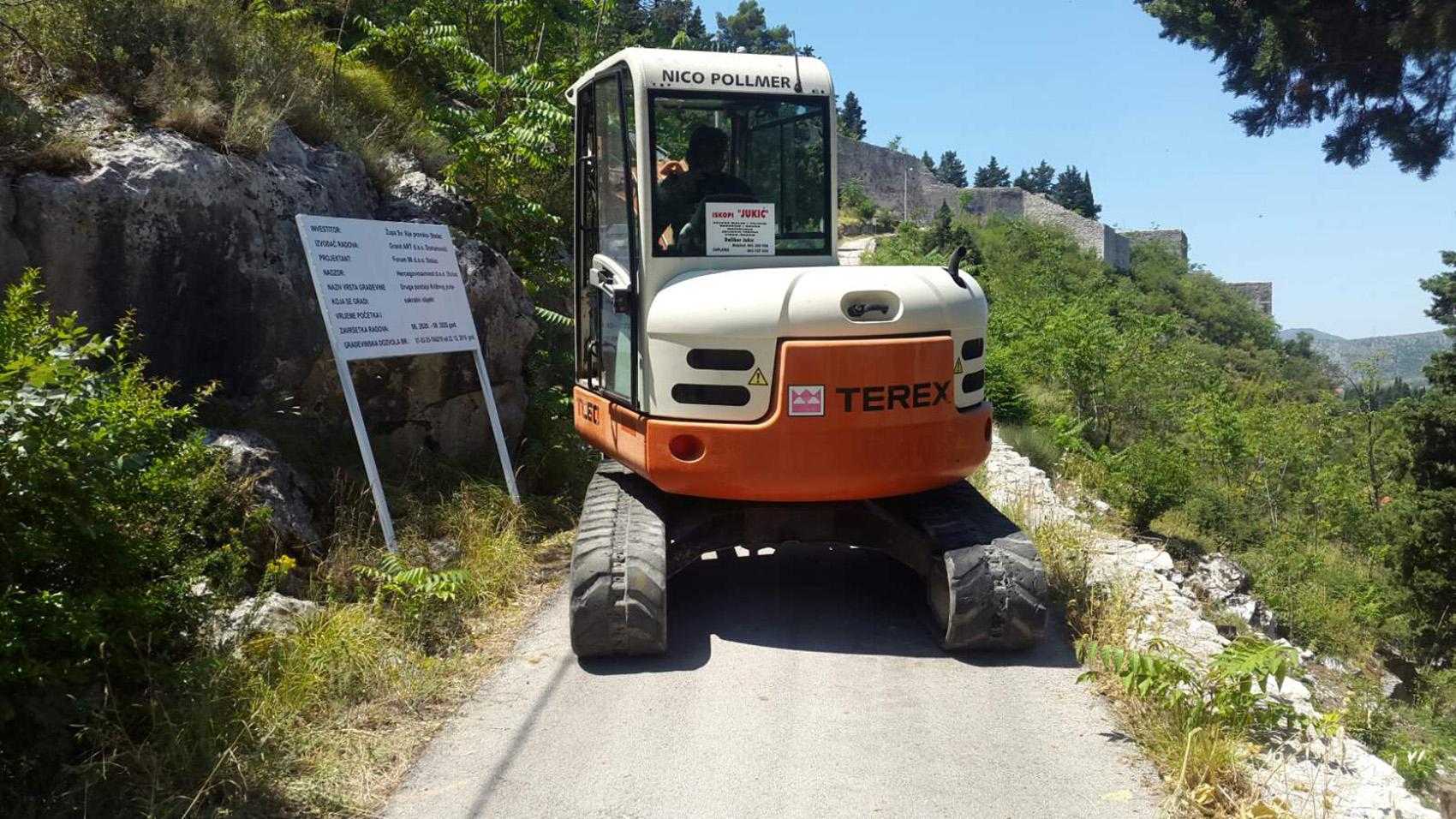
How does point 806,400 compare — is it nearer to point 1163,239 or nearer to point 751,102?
point 751,102

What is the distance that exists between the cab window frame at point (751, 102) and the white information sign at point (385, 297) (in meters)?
2.17

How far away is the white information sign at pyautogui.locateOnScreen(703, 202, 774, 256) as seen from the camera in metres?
5.95

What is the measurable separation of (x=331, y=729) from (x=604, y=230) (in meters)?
3.25

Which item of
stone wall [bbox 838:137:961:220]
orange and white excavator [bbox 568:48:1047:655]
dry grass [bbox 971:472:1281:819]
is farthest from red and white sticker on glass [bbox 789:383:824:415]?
stone wall [bbox 838:137:961:220]

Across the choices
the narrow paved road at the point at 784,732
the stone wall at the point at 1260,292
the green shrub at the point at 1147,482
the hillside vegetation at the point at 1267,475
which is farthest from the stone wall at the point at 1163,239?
the narrow paved road at the point at 784,732

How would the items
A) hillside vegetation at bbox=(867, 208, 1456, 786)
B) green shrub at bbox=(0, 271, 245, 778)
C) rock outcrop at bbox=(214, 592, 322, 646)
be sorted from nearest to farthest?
green shrub at bbox=(0, 271, 245, 778) → rock outcrop at bbox=(214, 592, 322, 646) → hillside vegetation at bbox=(867, 208, 1456, 786)

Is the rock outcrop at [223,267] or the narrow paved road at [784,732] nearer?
the narrow paved road at [784,732]

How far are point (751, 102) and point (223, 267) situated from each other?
3.42 metres

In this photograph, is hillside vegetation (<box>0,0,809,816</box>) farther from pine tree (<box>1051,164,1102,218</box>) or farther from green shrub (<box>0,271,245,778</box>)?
pine tree (<box>1051,164,1102,218</box>)

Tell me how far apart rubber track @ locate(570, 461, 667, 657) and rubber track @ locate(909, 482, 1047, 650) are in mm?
1467

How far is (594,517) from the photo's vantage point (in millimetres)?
5836

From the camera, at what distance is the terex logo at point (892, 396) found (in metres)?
5.27

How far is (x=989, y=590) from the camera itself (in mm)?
5355

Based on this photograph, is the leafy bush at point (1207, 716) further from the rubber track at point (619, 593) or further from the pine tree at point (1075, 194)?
the pine tree at point (1075, 194)
